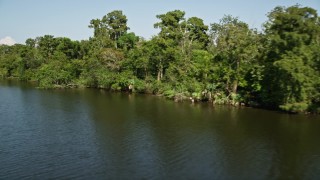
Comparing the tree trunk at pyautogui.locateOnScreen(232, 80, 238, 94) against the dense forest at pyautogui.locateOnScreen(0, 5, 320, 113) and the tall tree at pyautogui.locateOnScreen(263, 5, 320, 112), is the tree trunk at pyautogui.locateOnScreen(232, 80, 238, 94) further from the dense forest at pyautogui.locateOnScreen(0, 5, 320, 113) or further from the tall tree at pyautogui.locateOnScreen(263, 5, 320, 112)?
the tall tree at pyautogui.locateOnScreen(263, 5, 320, 112)

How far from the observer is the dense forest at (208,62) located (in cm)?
4359

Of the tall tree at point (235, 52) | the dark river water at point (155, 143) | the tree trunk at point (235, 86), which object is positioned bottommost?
the dark river water at point (155, 143)

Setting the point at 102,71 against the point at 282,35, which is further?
the point at 102,71

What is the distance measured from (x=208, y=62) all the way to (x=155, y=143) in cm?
2916

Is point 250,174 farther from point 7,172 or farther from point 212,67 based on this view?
point 212,67

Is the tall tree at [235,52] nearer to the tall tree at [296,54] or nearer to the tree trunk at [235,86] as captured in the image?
the tree trunk at [235,86]

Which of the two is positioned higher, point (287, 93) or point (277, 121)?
point (287, 93)

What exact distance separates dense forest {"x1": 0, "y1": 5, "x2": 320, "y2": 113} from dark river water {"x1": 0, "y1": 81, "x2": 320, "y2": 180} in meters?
4.79

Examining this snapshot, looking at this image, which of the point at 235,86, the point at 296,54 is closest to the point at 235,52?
the point at 235,86

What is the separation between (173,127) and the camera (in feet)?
125

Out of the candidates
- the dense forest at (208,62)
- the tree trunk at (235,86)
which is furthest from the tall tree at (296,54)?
the tree trunk at (235,86)

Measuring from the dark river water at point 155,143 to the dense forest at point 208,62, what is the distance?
15.7 ft

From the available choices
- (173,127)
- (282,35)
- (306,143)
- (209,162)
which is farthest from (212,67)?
(209,162)

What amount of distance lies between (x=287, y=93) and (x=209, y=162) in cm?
2299
